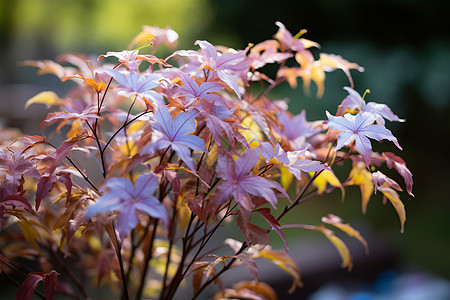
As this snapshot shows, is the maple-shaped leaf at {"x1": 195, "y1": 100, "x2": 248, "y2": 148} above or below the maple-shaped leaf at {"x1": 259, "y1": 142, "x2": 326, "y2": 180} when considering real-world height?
above

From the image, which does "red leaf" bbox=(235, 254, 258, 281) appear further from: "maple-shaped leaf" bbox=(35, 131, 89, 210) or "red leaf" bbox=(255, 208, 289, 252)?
"maple-shaped leaf" bbox=(35, 131, 89, 210)

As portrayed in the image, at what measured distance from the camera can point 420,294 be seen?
5.81 ft

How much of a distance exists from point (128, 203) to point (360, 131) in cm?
30

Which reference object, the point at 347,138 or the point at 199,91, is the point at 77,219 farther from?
the point at 347,138

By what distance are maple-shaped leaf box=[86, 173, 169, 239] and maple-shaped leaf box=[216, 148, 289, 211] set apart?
78 millimetres

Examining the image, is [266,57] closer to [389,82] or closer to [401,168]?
[401,168]

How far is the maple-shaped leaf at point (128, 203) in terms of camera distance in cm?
39

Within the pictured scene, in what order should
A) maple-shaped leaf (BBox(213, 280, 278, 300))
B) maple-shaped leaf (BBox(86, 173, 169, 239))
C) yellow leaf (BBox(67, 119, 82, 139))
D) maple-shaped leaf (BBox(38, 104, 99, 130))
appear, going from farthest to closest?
maple-shaped leaf (BBox(213, 280, 278, 300)) → yellow leaf (BBox(67, 119, 82, 139)) → maple-shaped leaf (BBox(38, 104, 99, 130)) → maple-shaped leaf (BBox(86, 173, 169, 239))

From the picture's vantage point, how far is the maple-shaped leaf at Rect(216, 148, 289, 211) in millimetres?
453

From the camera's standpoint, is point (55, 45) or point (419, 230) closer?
point (419, 230)

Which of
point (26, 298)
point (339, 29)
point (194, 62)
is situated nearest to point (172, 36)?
point (194, 62)

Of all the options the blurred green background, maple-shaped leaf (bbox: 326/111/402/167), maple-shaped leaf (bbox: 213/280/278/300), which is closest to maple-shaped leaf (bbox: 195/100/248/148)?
maple-shaped leaf (bbox: 326/111/402/167)

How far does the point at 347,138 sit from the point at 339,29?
5.25 meters

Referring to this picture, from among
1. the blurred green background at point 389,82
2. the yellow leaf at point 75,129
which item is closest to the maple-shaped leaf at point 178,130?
the yellow leaf at point 75,129
